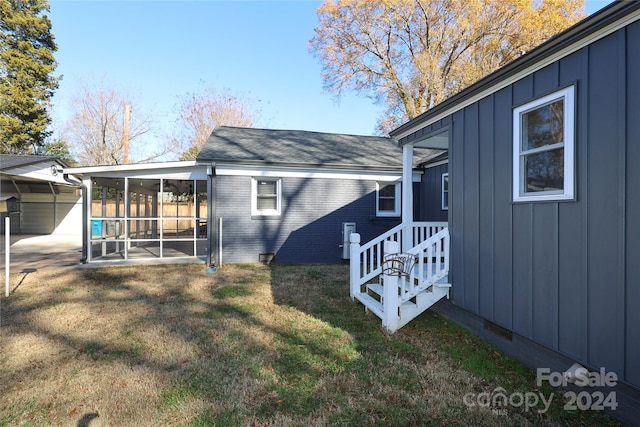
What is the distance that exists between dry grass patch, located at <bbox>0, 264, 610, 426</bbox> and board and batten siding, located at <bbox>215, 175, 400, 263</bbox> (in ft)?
11.5

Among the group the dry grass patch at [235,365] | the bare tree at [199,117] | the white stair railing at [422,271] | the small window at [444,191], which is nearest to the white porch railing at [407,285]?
the white stair railing at [422,271]

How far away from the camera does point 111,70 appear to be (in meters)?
24.2

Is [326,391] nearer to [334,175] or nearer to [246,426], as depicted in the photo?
[246,426]

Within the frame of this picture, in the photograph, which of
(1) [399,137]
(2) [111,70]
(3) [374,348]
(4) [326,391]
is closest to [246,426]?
(4) [326,391]

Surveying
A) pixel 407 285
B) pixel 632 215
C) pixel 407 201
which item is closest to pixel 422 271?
pixel 407 285

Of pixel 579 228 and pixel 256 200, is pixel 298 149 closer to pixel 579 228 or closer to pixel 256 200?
pixel 256 200

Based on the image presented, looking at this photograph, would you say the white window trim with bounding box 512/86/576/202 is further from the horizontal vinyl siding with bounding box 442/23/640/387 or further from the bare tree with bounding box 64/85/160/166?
the bare tree with bounding box 64/85/160/166

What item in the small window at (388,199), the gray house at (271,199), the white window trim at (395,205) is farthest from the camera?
the small window at (388,199)

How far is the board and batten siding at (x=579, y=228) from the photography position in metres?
2.41

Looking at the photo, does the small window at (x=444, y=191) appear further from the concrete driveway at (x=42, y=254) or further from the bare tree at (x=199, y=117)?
the bare tree at (x=199, y=117)

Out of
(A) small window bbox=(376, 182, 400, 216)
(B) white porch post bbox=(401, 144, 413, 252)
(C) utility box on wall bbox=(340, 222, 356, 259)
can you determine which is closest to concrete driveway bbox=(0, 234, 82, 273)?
(C) utility box on wall bbox=(340, 222, 356, 259)

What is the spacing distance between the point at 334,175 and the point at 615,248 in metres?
7.80

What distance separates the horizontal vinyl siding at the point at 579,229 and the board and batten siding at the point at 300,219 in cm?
602

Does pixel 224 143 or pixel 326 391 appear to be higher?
pixel 224 143
